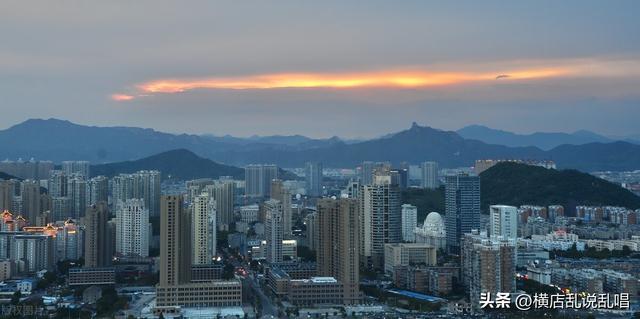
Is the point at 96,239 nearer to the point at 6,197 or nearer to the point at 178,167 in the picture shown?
the point at 6,197

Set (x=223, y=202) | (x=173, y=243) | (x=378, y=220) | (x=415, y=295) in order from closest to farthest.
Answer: (x=173, y=243), (x=415, y=295), (x=378, y=220), (x=223, y=202)

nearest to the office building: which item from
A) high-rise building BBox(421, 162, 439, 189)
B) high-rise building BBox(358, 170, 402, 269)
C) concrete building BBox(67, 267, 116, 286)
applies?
concrete building BBox(67, 267, 116, 286)

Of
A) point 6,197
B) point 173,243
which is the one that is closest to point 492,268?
point 173,243

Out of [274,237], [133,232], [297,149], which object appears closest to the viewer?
[274,237]

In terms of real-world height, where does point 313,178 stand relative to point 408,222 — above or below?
above

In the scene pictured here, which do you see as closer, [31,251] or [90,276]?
[90,276]

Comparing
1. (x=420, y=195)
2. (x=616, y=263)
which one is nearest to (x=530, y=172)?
(x=420, y=195)
